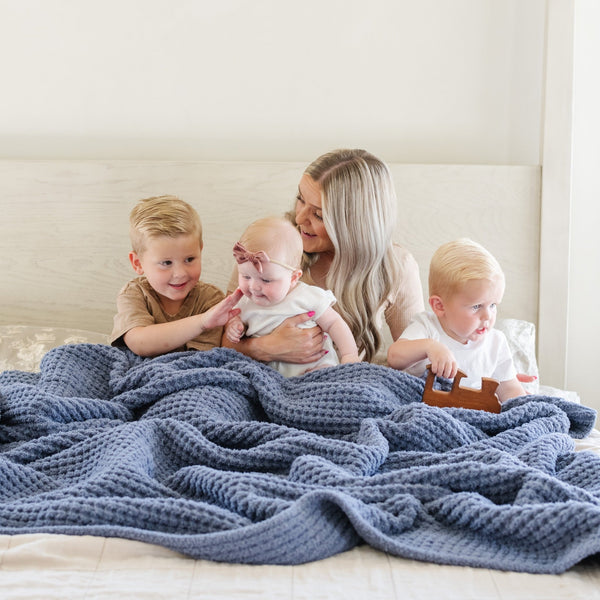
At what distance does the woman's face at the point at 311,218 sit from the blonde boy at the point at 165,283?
258 mm

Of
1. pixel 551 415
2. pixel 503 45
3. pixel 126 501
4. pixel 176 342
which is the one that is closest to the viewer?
pixel 126 501

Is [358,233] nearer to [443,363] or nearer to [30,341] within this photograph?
[443,363]

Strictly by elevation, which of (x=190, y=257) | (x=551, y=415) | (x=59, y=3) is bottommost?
(x=551, y=415)

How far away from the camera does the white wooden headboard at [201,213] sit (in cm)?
226

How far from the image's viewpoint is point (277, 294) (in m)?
1.68

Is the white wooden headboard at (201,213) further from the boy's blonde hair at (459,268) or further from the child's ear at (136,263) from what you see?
the boy's blonde hair at (459,268)

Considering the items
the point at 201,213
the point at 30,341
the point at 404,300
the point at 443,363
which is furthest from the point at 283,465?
the point at 201,213

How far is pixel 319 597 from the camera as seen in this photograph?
0.89 metres

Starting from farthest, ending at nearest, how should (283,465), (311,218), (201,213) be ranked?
(201,213) < (311,218) < (283,465)

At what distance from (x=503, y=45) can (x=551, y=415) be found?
1296mm

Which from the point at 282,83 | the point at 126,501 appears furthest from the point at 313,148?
the point at 126,501

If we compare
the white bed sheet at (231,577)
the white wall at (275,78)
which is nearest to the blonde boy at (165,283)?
the white wall at (275,78)

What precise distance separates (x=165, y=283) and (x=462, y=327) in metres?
0.66

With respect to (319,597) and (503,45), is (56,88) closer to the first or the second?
(503,45)
